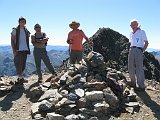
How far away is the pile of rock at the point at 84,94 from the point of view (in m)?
12.7

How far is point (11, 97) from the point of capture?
15.4 metres

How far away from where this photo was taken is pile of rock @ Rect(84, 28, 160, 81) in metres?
39.2

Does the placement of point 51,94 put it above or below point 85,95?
below

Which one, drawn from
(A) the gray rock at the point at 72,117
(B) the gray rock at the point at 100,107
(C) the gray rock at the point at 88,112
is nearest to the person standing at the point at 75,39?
(B) the gray rock at the point at 100,107

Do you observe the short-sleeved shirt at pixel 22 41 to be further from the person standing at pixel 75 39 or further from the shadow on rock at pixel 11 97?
the person standing at pixel 75 39

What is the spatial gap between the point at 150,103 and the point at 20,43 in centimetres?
704

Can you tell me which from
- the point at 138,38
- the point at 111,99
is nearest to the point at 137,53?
the point at 138,38

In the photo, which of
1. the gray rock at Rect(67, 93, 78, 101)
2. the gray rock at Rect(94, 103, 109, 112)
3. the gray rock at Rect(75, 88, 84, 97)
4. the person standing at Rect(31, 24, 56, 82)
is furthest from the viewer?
the person standing at Rect(31, 24, 56, 82)

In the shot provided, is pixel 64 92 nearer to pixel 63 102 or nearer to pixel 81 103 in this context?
pixel 63 102

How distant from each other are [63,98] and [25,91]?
10.7 ft

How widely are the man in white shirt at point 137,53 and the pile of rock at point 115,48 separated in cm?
2192

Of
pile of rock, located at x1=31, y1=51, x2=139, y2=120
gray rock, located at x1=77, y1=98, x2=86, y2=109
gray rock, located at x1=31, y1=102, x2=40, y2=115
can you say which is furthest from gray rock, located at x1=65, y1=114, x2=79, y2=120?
gray rock, located at x1=31, y1=102, x2=40, y2=115

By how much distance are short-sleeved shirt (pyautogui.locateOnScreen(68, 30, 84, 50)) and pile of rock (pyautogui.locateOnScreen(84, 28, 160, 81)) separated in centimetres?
2027

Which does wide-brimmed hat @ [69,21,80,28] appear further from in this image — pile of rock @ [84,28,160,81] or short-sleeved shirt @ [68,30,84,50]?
pile of rock @ [84,28,160,81]
